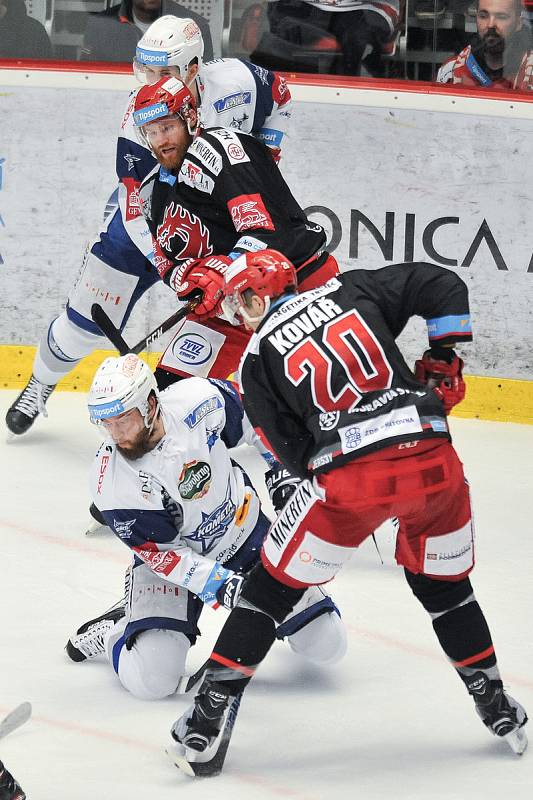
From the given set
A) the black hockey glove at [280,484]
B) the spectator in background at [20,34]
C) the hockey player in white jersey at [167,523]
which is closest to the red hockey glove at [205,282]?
the black hockey glove at [280,484]

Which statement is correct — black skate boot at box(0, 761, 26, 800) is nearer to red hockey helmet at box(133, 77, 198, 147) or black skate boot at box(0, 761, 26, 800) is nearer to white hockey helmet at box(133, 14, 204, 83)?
red hockey helmet at box(133, 77, 198, 147)

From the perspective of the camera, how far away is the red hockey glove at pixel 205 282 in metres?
3.97

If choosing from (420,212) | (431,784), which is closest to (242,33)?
(420,212)

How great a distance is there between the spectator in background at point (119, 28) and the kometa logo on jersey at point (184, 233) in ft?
5.37

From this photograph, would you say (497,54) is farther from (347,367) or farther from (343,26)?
(347,367)

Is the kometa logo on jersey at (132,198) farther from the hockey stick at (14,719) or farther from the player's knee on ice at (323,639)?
the hockey stick at (14,719)

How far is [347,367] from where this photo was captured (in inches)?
106

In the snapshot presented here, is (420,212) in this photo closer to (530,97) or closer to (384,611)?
(530,97)

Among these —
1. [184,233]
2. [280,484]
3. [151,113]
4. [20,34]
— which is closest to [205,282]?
[184,233]

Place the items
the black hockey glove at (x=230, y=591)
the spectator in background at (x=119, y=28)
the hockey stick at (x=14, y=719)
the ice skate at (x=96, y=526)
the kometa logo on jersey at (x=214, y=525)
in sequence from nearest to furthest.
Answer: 1. the hockey stick at (x=14, y=719)
2. the black hockey glove at (x=230, y=591)
3. the kometa logo on jersey at (x=214, y=525)
4. the ice skate at (x=96, y=526)
5. the spectator in background at (x=119, y=28)

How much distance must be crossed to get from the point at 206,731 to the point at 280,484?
1.18 meters

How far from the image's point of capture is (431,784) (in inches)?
110

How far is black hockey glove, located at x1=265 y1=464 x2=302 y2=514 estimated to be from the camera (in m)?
3.86

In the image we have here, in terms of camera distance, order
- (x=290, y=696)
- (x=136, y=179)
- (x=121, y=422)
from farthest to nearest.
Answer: (x=136, y=179), (x=290, y=696), (x=121, y=422)
